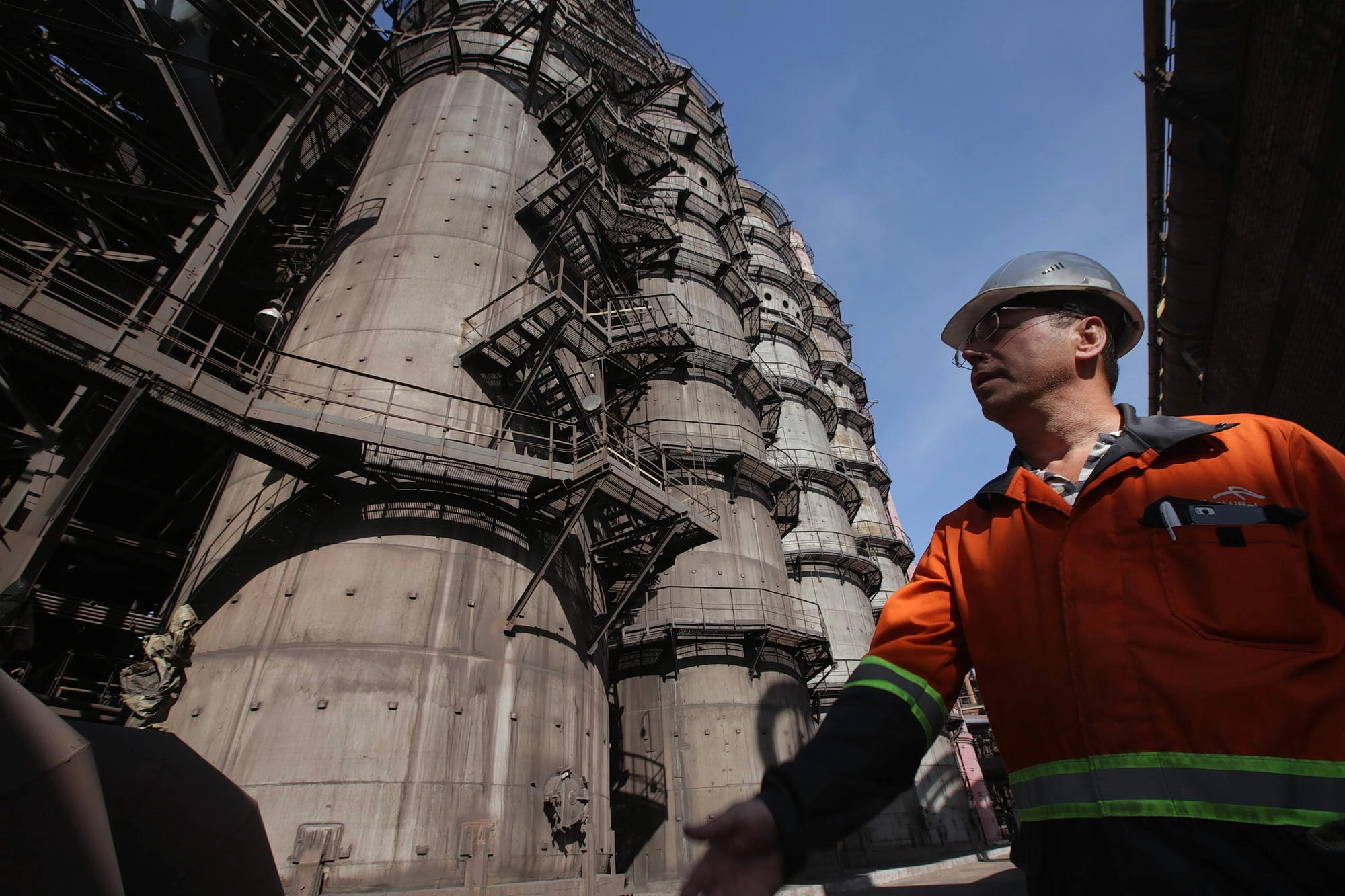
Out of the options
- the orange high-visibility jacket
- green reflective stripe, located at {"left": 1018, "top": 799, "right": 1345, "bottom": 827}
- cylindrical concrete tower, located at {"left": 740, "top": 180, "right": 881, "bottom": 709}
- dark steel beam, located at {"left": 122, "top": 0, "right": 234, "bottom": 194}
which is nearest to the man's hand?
the orange high-visibility jacket

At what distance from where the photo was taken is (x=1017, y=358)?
2611mm

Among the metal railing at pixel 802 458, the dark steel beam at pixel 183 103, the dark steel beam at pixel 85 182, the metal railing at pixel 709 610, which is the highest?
the metal railing at pixel 802 458

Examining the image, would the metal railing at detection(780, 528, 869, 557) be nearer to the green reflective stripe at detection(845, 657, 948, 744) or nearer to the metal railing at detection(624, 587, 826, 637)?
the metal railing at detection(624, 587, 826, 637)

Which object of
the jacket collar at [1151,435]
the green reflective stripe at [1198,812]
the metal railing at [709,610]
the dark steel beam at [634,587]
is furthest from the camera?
the metal railing at [709,610]

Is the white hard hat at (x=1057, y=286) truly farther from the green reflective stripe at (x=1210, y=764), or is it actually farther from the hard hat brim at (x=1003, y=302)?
the green reflective stripe at (x=1210, y=764)

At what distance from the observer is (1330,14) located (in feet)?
26.9

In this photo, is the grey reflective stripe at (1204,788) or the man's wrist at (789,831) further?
the man's wrist at (789,831)

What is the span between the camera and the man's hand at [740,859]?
1.56 meters

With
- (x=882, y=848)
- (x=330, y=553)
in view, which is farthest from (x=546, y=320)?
(x=882, y=848)

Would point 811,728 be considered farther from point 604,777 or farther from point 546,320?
point 546,320

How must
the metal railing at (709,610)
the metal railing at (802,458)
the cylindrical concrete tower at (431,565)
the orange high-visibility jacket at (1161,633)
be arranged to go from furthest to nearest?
1. the metal railing at (802,458)
2. the metal railing at (709,610)
3. the cylindrical concrete tower at (431,565)
4. the orange high-visibility jacket at (1161,633)

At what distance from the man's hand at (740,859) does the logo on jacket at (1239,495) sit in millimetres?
1598

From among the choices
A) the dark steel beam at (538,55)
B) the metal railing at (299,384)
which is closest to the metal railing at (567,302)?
the metal railing at (299,384)

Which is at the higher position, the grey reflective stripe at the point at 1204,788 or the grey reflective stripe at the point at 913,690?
the grey reflective stripe at the point at 913,690
